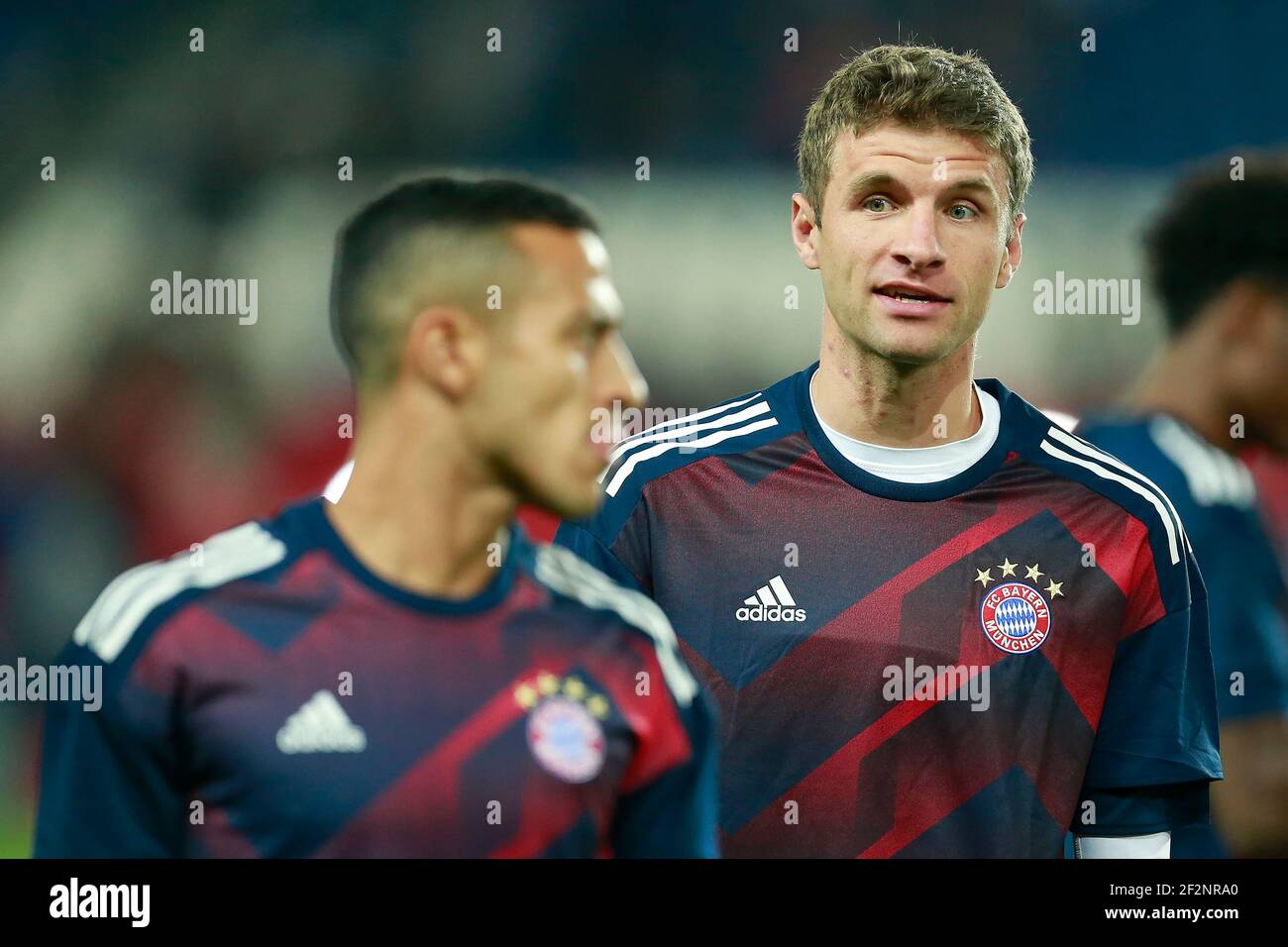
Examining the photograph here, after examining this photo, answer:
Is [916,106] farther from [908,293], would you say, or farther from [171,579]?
[171,579]

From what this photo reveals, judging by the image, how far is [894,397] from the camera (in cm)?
343

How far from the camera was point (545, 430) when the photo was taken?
309cm

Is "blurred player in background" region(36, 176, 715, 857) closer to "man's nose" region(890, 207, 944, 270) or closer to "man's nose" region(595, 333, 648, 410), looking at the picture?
"man's nose" region(595, 333, 648, 410)

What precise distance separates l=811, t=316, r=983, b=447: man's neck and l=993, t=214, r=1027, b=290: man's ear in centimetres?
17

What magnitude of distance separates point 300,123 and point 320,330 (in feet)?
Answer: 1.68

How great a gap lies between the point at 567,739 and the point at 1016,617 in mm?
1073

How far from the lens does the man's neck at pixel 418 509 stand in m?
3.01

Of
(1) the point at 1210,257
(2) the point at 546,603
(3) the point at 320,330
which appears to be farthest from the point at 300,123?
(1) the point at 1210,257

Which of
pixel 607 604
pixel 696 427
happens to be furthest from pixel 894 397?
pixel 607 604

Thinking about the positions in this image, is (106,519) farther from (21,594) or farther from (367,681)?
(367,681)

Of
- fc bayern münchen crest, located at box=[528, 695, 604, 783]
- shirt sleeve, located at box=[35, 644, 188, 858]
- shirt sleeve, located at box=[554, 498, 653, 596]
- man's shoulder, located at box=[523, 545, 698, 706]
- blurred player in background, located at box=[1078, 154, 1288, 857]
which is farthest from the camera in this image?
blurred player in background, located at box=[1078, 154, 1288, 857]

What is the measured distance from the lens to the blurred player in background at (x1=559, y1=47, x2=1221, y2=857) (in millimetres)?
3346

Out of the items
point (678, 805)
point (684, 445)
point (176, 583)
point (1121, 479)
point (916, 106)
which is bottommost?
point (678, 805)

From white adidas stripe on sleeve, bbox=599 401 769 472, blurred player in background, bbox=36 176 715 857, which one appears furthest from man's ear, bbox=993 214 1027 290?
blurred player in background, bbox=36 176 715 857
